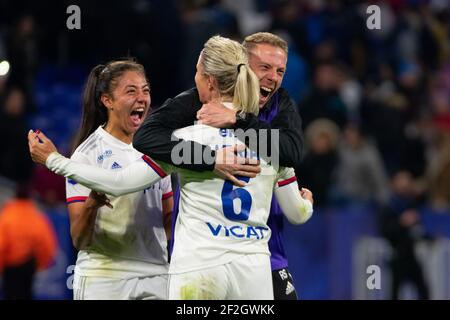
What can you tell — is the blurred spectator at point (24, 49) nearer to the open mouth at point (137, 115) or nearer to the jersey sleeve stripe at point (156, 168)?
the open mouth at point (137, 115)

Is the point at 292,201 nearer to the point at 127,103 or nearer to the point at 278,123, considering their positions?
the point at 278,123

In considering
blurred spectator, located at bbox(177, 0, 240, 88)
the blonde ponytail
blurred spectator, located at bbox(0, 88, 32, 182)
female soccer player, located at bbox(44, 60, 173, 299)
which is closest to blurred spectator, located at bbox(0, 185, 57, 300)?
blurred spectator, located at bbox(0, 88, 32, 182)

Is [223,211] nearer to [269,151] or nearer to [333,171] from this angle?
[269,151]

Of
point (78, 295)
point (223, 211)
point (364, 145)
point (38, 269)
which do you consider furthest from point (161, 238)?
point (364, 145)

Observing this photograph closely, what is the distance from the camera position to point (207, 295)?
4.70m

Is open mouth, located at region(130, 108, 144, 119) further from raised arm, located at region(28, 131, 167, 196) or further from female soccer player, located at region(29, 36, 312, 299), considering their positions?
female soccer player, located at region(29, 36, 312, 299)

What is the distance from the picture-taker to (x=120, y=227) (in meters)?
5.44

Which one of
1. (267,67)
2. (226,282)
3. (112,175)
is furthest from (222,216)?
(267,67)

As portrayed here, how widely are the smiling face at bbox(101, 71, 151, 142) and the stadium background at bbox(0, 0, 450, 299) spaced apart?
461cm

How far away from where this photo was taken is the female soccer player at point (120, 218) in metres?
5.44

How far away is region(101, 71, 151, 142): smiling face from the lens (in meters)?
5.52

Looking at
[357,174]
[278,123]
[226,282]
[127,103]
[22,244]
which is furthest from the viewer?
[357,174]

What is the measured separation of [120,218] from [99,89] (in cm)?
67

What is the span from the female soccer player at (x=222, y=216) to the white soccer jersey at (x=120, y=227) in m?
0.63
